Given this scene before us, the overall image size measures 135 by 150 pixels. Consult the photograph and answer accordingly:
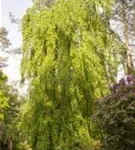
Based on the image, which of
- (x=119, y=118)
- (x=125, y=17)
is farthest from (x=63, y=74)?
(x=125, y=17)

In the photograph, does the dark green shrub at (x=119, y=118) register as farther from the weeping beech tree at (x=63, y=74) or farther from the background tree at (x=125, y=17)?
the background tree at (x=125, y=17)

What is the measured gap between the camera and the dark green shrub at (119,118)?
1283 centimetres

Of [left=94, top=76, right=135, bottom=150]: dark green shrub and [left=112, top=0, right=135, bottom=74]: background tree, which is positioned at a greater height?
[left=112, top=0, right=135, bottom=74]: background tree

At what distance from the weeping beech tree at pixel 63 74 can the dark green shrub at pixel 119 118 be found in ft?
9.20

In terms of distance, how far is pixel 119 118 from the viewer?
42.2 feet

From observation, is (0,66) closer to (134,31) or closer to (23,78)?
(134,31)

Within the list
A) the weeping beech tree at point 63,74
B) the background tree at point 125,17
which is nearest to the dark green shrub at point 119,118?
the weeping beech tree at point 63,74

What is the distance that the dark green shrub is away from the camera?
1283 cm

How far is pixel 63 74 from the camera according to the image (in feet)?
54.5

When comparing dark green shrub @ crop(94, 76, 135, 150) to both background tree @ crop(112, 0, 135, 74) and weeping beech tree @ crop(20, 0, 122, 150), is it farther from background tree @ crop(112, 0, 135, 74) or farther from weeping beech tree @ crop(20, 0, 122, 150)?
background tree @ crop(112, 0, 135, 74)

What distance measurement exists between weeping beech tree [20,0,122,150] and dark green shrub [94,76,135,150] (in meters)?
2.80

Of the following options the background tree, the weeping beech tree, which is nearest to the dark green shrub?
the weeping beech tree

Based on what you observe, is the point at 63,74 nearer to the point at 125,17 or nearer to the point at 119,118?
the point at 119,118

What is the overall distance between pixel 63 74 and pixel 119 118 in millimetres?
4219
